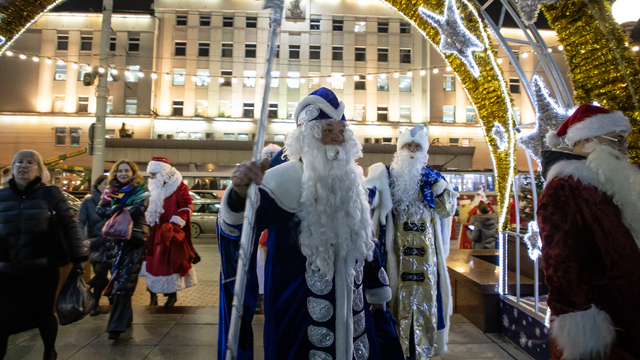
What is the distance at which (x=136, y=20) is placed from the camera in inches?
1103

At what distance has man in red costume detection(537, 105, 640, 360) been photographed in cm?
170

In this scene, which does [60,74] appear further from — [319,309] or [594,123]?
[594,123]

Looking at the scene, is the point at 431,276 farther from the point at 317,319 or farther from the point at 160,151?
the point at 160,151

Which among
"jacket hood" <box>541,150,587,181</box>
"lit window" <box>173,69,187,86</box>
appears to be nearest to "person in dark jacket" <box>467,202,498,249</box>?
"jacket hood" <box>541,150,587,181</box>

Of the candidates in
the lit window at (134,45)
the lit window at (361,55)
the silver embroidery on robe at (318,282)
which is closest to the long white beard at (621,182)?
the silver embroidery on robe at (318,282)

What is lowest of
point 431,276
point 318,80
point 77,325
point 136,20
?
point 77,325

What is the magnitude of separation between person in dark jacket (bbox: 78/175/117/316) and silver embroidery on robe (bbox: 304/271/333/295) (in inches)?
136

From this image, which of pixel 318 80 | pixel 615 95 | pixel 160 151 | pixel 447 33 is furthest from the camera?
pixel 318 80

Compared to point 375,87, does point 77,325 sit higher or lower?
lower

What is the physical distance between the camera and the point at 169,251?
16.0 feet

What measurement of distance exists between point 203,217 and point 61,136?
20.8 metres

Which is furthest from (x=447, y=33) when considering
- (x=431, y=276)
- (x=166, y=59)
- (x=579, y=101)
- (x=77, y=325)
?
(x=166, y=59)

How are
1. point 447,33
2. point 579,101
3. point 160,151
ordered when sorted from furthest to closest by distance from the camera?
point 160,151, point 447,33, point 579,101

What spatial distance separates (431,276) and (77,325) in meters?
3.74
